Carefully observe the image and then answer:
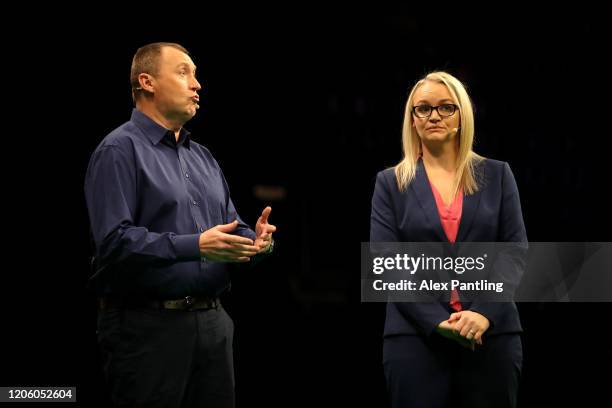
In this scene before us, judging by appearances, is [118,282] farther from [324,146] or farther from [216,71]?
[324,146]

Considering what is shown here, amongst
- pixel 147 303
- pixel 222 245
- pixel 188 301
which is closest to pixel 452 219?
pixel 222 245

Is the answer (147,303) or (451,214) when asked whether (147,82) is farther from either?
(451,214)

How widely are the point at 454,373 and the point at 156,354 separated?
844 millimetres

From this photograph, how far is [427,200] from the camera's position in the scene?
2.35 meters

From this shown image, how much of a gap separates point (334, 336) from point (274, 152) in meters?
1.16

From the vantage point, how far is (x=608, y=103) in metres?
4.05

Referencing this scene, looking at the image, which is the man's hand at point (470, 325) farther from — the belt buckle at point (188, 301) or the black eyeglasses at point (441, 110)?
the belt buckle at point (188, 301)

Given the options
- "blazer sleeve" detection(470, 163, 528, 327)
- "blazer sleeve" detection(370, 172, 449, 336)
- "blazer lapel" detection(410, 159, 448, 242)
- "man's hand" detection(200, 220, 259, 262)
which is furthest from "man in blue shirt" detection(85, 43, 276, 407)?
"blazer sleeve" detection(470, 163, 528, 327)

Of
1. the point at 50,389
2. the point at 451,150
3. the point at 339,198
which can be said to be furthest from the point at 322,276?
the point at 451,150

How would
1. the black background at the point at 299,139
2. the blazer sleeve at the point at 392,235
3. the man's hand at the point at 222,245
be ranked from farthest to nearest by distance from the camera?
1. the black background at the point at 299,139
2. the blazer sleeve at the point at 392,235
3. the man's hand at the point at 222,245

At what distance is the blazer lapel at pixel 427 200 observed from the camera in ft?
7.60

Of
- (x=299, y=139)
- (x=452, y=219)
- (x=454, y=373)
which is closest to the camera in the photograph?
(x=454, y=373)

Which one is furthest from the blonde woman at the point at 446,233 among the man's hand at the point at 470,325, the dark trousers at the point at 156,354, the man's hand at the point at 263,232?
the dark trousers at the point at 156,354

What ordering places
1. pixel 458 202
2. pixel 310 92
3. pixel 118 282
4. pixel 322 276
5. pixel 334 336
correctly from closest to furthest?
pixel 118 282 < pixel 458 202 < pixel 334 336 < pixel 310 92 < pixel 322 276
